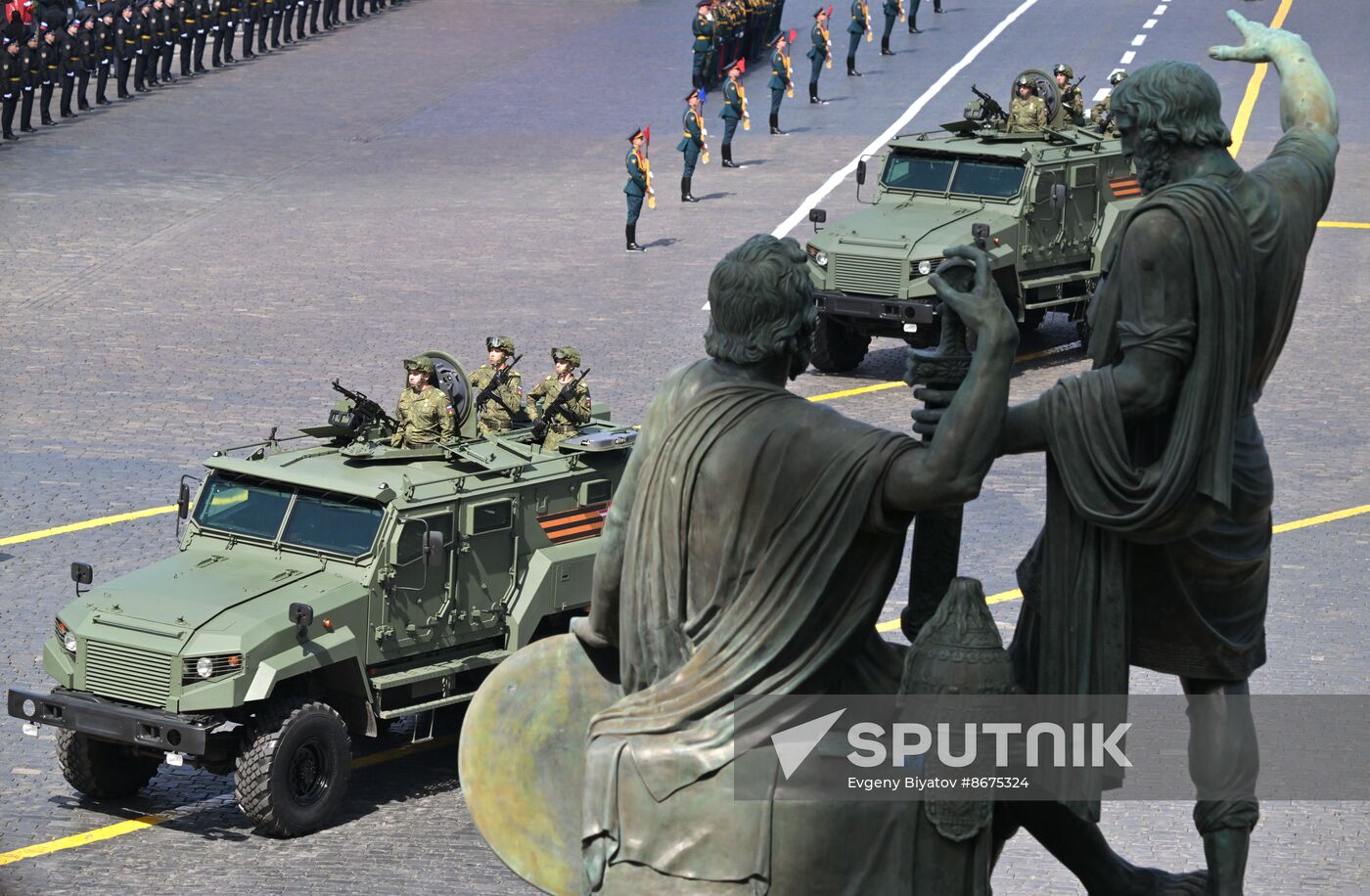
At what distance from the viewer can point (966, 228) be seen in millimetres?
26375

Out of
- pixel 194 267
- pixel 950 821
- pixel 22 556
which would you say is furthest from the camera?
pixel 194 267

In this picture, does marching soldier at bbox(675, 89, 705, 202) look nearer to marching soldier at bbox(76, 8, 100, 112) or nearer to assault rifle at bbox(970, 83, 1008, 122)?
assault rifle at bbox(970, 83, 1008, 122)

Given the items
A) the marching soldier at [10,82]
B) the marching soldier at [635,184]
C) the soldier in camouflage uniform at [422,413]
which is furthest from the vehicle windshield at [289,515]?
the marching soldier at [10,82]

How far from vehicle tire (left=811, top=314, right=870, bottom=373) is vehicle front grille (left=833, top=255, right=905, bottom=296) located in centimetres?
64

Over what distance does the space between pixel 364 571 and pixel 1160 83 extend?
1026 centimetres

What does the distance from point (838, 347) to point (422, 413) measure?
10773 mm

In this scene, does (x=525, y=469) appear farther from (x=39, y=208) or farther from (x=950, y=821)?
(x=39, y=208)

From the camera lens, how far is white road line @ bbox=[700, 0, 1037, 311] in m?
34.0

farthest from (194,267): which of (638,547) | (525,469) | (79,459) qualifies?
(638,547)

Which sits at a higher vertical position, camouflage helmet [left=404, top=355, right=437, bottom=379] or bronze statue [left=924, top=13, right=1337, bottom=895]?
bronze statue [left=924, top=13, right=1337, bottom=895]

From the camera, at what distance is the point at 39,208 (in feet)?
114

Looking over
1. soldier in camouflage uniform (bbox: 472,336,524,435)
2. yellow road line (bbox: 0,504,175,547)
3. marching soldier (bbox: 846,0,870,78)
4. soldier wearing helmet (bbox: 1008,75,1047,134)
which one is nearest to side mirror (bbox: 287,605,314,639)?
soldier in camouflage uniform (bbox: 472,336,524,435)

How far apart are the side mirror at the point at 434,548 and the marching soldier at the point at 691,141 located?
67.6 feet

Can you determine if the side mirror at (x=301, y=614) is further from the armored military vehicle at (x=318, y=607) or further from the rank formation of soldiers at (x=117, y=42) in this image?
the rank formation of soldiers at (x=117, y=42)
